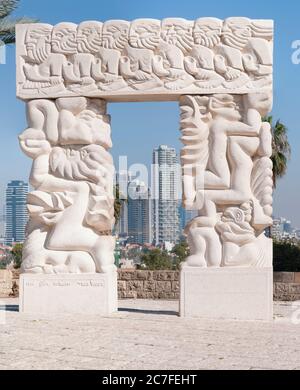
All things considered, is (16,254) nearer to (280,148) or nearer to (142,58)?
(280,148)

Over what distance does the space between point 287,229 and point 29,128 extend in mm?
29037

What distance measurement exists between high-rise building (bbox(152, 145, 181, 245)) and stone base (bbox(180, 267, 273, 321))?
1.27m

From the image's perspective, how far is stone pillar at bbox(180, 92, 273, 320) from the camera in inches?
356

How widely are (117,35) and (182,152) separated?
68.9 inches

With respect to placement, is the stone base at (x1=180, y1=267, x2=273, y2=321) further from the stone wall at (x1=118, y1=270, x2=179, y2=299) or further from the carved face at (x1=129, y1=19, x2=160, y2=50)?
the stone wall at (x1=118, y1=270, x2=179, y2=299)

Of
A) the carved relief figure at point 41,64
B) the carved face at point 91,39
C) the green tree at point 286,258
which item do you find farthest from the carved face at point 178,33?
the green tree at point 286,258

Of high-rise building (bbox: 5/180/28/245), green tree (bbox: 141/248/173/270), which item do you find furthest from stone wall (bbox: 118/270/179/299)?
green tree (bbox: 141/248/173/270)

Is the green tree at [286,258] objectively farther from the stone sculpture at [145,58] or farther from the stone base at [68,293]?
the stone sculpture at [145,58]

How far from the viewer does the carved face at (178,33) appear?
9383mm

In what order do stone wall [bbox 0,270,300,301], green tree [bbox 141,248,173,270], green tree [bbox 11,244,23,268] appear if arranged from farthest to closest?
green tree [bbox 141,248,173,270], green tree [bbox 11,244,23,268], stone wall [bbox 0,270,300,301]

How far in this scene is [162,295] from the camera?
13914 millimetres

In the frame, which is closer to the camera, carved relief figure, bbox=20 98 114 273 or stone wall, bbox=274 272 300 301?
carved relief figure, bbox=20 98 114 273

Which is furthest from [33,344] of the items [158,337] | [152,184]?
[152,184]

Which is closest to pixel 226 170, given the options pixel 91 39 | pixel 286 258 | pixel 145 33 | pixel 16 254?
pixel 145 33
